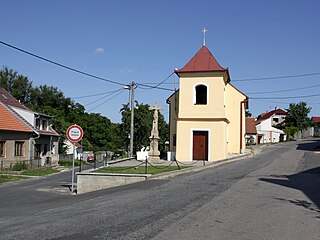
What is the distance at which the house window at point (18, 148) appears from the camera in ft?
138

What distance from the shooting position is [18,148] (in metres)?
42.9

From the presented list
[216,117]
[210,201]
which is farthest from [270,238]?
[216,117]

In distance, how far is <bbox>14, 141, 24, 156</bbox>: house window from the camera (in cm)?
4218

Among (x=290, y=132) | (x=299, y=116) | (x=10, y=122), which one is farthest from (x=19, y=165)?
(x=299, y=116)

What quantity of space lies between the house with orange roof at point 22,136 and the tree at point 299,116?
61.5 metres

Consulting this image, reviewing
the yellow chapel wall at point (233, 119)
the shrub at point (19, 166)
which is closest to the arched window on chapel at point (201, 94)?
the yellow chapel wall at point (233, 119)

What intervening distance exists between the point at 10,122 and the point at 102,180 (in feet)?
91.0

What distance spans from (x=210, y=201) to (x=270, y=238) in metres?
4.01

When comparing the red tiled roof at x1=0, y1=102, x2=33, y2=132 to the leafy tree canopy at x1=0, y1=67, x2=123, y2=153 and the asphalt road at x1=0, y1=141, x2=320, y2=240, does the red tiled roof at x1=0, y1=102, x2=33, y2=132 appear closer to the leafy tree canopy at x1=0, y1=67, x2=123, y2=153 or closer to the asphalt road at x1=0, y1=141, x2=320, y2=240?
the leafy tree canopy at x1=0, y1=67, x2=123, y2=153

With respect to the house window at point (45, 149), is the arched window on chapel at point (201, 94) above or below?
above

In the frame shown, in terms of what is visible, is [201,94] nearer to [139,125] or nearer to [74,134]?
[74,134]

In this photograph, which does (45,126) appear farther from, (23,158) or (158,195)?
(158,195)

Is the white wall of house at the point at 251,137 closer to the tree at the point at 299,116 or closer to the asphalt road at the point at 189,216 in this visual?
the tree at the point at 299,116

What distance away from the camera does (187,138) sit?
96.2 ft
